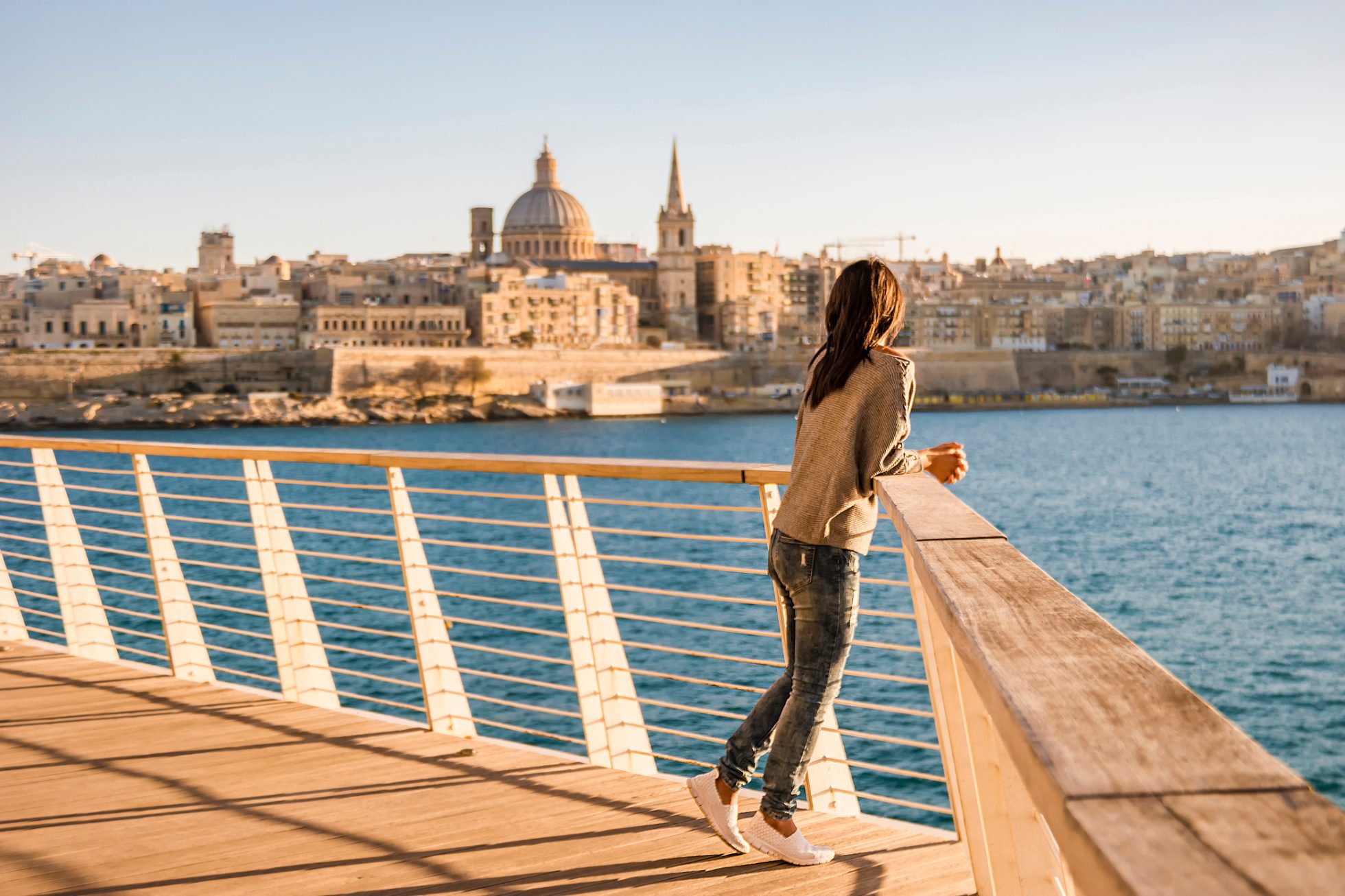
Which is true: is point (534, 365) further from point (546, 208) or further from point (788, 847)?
point (788, 847)

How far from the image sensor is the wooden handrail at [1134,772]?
1.85 ft

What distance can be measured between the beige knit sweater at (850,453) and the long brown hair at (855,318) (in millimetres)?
16

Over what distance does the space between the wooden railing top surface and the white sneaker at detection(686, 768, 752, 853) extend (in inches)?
19.2

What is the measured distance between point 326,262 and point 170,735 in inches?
3542

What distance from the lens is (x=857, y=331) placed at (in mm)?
1841

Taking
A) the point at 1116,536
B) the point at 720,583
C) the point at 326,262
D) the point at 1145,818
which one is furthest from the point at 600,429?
the point at 1145,818

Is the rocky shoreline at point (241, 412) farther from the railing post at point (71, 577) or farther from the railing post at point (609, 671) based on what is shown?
the railing post at point (609, 671)

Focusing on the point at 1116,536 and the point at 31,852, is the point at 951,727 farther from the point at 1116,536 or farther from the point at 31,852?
the point at 1116,536

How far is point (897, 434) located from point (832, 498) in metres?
0.13

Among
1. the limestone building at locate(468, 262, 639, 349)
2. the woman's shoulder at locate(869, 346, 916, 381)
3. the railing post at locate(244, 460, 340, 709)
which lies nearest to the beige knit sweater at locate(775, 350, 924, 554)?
the woman's shoulder at locate(869, 346, 916, 381)

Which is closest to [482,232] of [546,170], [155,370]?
[546,170]

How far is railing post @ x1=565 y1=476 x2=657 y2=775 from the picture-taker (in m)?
2.58

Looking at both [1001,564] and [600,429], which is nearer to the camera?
[1001,564]

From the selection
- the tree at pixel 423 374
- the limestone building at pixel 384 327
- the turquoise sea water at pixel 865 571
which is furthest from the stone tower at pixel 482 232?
the turquoise sea water at pixel 865 571
